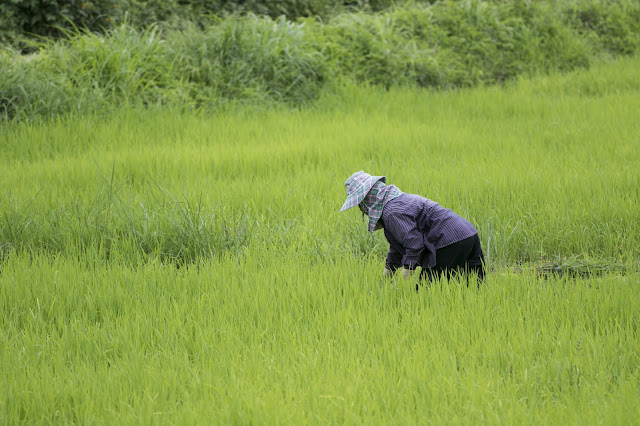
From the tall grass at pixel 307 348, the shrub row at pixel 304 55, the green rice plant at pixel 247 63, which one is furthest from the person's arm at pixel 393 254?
the green rice plant at pixel 247 63

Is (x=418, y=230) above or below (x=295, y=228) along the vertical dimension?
above

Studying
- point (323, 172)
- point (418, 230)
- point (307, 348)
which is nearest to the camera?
point (307, 348)

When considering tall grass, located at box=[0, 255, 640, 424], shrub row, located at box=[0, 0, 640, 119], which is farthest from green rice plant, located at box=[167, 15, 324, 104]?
tall grass, located at box=[0, 255, 640, 424]

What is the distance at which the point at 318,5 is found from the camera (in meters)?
10.4

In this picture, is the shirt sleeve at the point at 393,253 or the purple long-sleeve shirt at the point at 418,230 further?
the shirt sleeve at the point at 393,253

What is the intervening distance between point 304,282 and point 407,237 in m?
0.57

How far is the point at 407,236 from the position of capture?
2.86 metres

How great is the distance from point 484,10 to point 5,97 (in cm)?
689

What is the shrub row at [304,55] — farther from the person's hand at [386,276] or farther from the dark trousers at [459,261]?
the dark trousers at [459,261]

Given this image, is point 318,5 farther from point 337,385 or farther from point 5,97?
point 337,385

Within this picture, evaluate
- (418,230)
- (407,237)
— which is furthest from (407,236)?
(418,230)

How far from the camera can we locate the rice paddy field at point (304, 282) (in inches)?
85.2

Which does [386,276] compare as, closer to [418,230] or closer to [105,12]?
[418,230]

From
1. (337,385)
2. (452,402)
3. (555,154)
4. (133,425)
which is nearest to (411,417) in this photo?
(452,402)
